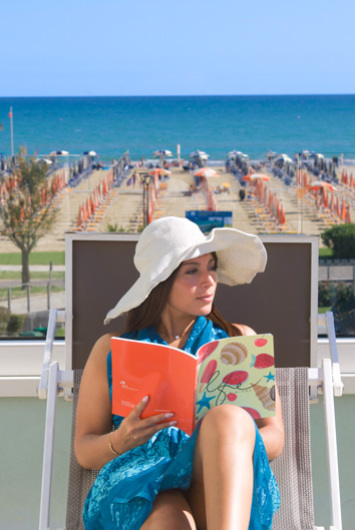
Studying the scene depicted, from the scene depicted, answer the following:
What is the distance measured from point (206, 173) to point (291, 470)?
6378mm

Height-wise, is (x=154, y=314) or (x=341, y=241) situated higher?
(x=341, y=241)

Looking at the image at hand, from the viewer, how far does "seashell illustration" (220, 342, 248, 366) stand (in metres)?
2.13

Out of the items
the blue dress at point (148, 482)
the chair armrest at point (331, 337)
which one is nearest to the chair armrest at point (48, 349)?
the blue dress at point (148, 482)

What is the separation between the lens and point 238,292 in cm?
275

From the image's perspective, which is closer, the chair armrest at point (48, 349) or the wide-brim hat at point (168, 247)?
the wide-brim hat at point (168, 247)

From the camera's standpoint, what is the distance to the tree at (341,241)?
473cm

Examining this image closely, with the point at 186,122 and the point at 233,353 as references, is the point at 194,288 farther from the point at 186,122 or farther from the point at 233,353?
the point at 186,122

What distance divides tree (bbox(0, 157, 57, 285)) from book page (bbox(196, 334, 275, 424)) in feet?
11.3

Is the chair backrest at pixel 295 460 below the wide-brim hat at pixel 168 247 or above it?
below

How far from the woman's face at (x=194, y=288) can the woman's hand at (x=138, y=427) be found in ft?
1.19

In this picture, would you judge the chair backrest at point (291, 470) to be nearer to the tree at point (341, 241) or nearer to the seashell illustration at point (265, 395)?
the seashell illustration at point (265, 395)

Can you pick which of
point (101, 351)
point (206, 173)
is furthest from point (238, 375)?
point (206, 173)

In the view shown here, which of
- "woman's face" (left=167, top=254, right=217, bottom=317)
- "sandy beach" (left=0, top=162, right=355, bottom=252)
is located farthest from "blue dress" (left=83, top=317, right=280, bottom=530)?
"sandy beach" (left=0, top=162, right=355, bottom=252)

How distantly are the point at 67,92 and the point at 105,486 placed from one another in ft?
143
